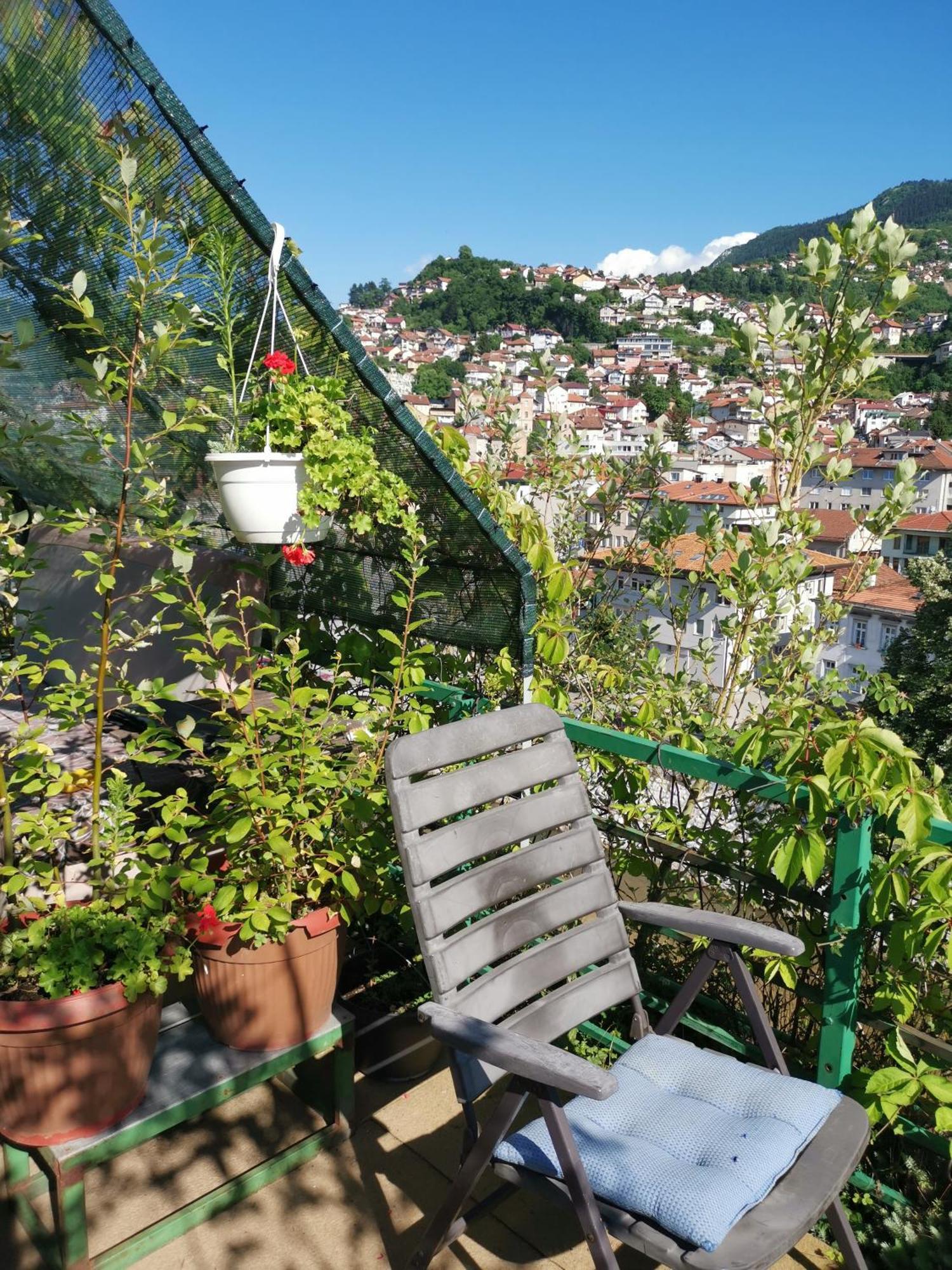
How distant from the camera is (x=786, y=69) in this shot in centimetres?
6962

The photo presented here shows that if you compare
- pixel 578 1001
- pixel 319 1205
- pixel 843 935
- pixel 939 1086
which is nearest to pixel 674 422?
pixel 843 935

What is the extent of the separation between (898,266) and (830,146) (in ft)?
296

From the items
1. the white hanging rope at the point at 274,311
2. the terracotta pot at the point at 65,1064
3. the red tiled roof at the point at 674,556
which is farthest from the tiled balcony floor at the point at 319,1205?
the red tiled roof at the point at 674,556

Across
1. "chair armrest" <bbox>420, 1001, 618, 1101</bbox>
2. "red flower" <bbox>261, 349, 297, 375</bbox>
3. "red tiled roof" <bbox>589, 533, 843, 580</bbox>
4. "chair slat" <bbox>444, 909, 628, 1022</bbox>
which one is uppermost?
"red flower" <bbox>261, 349, 297, 375</bbox>

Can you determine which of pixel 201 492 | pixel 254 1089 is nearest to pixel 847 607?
pixel 201 492

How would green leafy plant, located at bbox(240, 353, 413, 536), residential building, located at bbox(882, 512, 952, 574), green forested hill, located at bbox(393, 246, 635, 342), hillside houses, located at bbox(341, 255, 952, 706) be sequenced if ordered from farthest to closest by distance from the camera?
1. green forested hill, located at bbox(393, 246, 635, 342)
2. residential building, located at bbox(882, 512, 952, 574)
3. hillside houses, located at bbox(341, 255, 952, 706)
4. green leafy plant, located at bbox(240, 353, 413, 536)

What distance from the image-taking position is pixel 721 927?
1827mm

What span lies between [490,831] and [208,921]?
0.65 meters

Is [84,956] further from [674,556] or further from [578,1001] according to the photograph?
[674,556]

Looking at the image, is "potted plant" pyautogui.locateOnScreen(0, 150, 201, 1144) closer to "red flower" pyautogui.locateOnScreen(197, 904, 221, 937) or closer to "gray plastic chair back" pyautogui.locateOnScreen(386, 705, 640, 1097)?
"red flower" pyautogui.locateOnScreen(197, 904, 221, 937)

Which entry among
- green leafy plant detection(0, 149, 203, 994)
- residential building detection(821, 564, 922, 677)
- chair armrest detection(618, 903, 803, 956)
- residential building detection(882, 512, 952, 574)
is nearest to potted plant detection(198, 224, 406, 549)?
green leafy plant detection(0, 149, 203, 994)

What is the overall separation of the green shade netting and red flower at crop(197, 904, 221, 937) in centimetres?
101

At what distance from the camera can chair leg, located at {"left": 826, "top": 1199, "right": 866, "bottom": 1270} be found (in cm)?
161

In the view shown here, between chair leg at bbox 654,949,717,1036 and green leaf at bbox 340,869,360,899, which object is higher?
green leaf at bbox 340,869,360,899
